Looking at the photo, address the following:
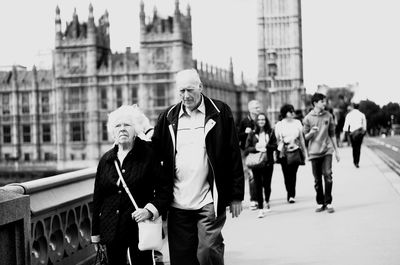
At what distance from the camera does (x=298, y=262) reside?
652 centimetres

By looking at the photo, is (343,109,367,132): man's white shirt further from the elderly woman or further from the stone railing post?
the stone railing post

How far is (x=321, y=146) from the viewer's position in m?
9.75

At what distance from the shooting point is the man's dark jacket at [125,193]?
465cm

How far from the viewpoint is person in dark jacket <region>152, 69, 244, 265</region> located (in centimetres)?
475

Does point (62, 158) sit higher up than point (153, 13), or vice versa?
point (153, 13)

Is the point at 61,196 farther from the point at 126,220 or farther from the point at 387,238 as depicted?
the point at 387,238

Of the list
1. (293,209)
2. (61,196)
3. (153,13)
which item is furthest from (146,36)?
(61,196)

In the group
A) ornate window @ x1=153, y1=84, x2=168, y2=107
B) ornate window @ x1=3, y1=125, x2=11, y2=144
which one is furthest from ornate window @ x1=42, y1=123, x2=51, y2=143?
ornate window @ x1=153, y1=84, x2=168, y2=107

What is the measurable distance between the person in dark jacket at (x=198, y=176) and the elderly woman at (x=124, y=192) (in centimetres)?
13

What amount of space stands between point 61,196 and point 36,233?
1.75ft

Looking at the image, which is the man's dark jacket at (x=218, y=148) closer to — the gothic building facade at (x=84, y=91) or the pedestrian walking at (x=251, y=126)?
the pedestrian walking at (x=251, y=126)

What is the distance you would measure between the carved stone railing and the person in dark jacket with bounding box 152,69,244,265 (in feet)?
3.19

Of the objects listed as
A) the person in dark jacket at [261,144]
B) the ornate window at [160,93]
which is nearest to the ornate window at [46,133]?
the ornate window at [160,93]

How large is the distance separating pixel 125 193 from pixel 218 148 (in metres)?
0.65
